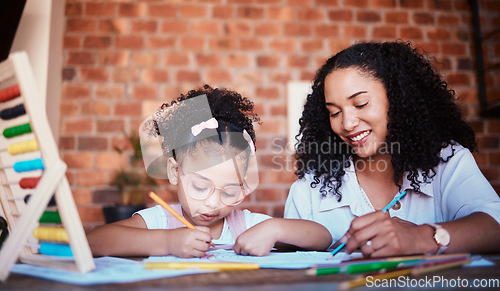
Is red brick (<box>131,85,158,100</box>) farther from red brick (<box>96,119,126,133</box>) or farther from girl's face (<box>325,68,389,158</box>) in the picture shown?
girl's face (<box>325,68,389,158</box>)

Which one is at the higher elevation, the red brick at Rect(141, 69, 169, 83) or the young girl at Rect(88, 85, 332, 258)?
the red brick at Rect(141, 69, 169, 83)

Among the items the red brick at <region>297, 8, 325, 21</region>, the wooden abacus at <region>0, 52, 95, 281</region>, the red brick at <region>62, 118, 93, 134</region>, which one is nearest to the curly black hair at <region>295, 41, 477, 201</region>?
the wooden abacus at <region>0, 52, 95, 281</region>

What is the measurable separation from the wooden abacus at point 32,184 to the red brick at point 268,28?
1.90 m

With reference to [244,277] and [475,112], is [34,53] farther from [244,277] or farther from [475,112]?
[475,112]

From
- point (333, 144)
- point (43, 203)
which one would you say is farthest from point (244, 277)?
point (333, 144)

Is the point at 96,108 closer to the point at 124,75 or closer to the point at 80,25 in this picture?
the point at 124,75

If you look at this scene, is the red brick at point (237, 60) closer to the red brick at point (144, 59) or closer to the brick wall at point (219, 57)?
the brick wall at point (219, 57)

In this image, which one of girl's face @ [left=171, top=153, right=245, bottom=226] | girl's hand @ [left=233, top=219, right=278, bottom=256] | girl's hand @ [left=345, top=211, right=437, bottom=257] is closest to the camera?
girl's hand @ [left=345, top=211, right=437, bottom=257]

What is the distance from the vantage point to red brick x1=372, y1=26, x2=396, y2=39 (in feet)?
8.44

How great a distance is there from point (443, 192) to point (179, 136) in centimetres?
83

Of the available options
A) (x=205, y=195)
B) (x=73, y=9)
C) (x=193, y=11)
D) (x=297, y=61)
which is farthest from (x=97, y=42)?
(x=205, y=195)

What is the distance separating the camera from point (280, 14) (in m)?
2.51

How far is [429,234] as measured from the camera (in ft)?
2.79

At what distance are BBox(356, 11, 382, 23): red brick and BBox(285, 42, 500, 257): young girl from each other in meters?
1.28
